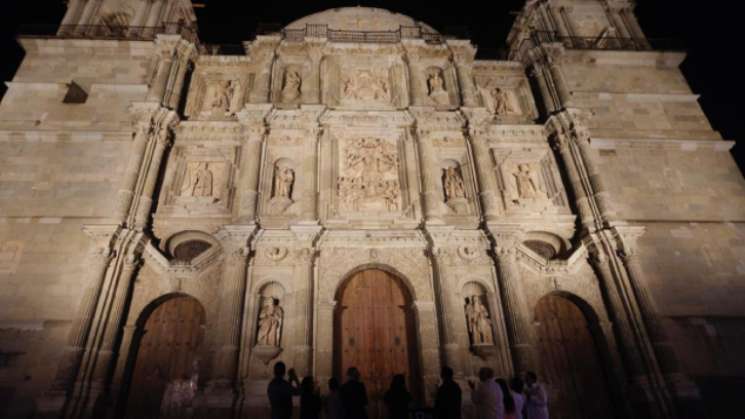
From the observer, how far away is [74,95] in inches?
559

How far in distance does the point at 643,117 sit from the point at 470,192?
24.2 feet

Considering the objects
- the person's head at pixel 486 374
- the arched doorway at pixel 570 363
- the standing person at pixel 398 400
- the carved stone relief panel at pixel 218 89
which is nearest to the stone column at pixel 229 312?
the standing person at pixel 398 400

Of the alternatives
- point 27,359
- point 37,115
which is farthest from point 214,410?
point 37,115

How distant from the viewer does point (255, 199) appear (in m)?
12.0

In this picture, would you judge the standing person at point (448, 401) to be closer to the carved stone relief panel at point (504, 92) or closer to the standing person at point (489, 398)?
the standing person at point (489, 398)

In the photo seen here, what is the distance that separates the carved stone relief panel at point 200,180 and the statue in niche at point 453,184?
21.4ft

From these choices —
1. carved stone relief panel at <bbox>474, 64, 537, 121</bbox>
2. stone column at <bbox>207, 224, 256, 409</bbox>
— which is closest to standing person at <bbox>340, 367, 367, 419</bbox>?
stone column at <bbox>207, 224, 256, 409</bbox>

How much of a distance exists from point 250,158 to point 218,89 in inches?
169

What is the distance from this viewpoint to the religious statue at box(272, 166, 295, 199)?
12461 mm

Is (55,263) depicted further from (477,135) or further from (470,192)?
(477,135)

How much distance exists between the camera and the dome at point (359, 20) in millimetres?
17219

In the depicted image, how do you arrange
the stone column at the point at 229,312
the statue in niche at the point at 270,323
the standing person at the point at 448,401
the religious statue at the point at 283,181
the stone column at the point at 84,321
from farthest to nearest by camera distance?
the religious statue at the point at 283,181
the statue in niche at the point at 270,323
the stone column at the point at 229,312
the stone column at the point at 84,321
the standing person at the point at 448,401

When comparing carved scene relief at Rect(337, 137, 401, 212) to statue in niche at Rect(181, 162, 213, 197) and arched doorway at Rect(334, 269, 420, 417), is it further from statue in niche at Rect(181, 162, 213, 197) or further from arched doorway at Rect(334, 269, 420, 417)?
statue in niche at Rect(181, 162, 213, 197)

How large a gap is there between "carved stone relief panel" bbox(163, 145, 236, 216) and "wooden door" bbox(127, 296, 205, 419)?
106 inches
